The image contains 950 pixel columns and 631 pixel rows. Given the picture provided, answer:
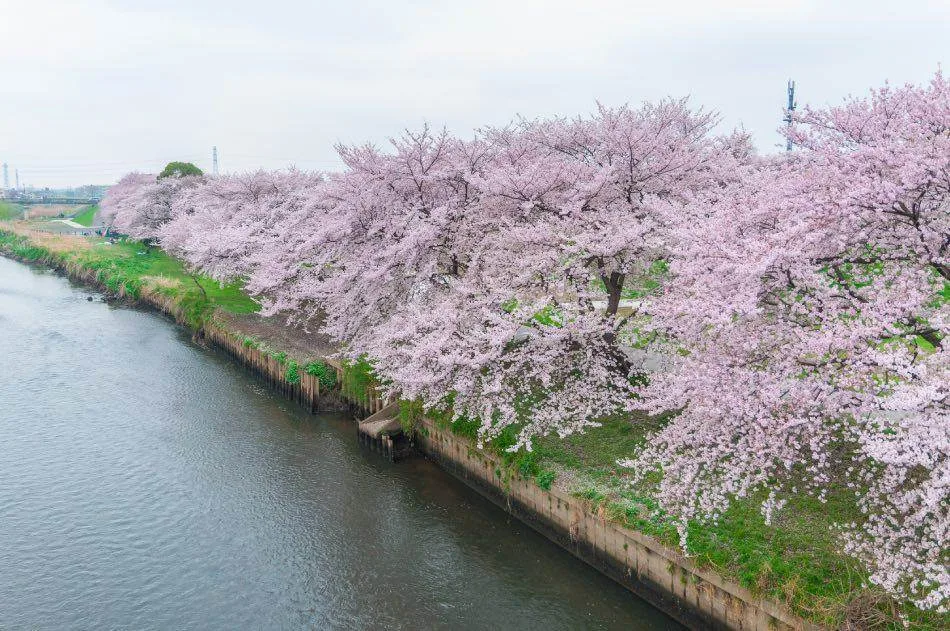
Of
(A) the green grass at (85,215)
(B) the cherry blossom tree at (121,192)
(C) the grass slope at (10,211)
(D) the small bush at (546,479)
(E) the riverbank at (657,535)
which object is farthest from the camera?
(A) the green grass at (85,215)

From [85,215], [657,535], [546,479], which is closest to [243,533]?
[546,479]

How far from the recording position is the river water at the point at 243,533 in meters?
12.7

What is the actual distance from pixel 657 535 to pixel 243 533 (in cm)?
1033

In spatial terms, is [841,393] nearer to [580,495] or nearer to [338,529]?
[580,495]

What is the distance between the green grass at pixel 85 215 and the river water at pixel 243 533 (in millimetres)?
94660

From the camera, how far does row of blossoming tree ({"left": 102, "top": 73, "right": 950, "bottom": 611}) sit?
31.6 feet

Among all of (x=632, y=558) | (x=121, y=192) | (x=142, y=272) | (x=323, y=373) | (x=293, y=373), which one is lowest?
(x=632, y=558)

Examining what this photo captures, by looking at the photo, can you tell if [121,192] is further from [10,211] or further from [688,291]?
[688,291]

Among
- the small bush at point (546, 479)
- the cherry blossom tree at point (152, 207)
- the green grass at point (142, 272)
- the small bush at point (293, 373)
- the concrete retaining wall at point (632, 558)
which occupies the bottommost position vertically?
the concrete retaining wall at point (632, 558)

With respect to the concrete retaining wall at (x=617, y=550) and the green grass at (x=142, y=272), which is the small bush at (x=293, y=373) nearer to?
the concrete retaining wall at (x=617, y=550)

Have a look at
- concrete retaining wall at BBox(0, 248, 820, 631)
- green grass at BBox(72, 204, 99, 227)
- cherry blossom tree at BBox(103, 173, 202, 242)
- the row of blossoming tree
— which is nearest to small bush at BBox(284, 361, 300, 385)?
the row of blossoming tree

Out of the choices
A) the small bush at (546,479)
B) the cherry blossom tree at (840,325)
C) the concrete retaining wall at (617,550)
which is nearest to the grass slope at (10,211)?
the concrete retaining wall at (617,550)

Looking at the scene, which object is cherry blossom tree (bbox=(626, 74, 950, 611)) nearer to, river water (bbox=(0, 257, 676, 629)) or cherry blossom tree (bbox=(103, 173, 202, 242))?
river water (bbox=(0, 257, 676, 629))

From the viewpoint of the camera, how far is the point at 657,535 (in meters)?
12.1
